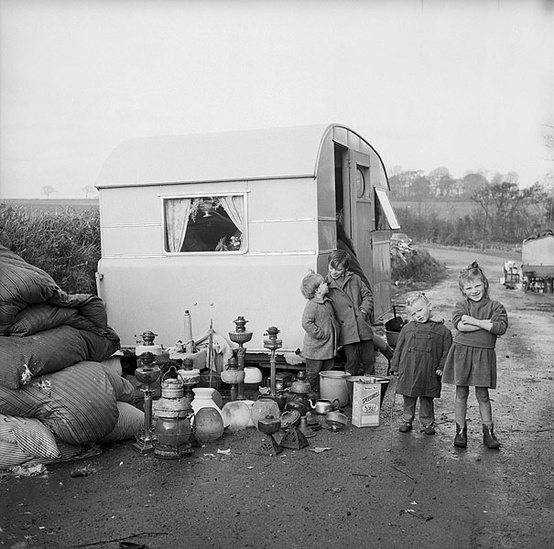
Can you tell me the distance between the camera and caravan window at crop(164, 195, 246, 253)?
8625mm

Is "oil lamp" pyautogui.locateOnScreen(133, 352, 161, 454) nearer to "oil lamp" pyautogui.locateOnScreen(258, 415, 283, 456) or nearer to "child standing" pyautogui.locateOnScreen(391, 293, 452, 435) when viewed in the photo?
"oil lamp" pyautogui.locateOnScreen(258, 415, 283, 456)

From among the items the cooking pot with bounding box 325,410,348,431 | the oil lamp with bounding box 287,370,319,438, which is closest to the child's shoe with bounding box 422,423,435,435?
the cooking pot with bounding box 325,410,348,431

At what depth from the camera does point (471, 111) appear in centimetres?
304

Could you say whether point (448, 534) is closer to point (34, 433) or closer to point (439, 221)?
point (34, 433)

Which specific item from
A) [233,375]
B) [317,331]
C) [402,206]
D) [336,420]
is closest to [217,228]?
[317,331]

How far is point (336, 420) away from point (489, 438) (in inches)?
53.5

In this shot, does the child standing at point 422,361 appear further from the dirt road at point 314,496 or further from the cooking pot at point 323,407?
the cooking pot at point 323,407

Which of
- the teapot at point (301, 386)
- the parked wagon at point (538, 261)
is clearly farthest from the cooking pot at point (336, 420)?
the parked wagon at point (538, 261)

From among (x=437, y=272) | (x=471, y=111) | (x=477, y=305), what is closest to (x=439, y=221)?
(x=437, y=272)

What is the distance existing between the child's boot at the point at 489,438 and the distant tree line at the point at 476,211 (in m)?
2.43

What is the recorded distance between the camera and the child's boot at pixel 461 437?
5680 millimetres

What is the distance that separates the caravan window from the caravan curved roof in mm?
285

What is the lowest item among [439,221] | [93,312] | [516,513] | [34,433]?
[516,513]

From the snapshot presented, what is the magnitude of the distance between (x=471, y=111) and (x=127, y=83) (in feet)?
11.4
